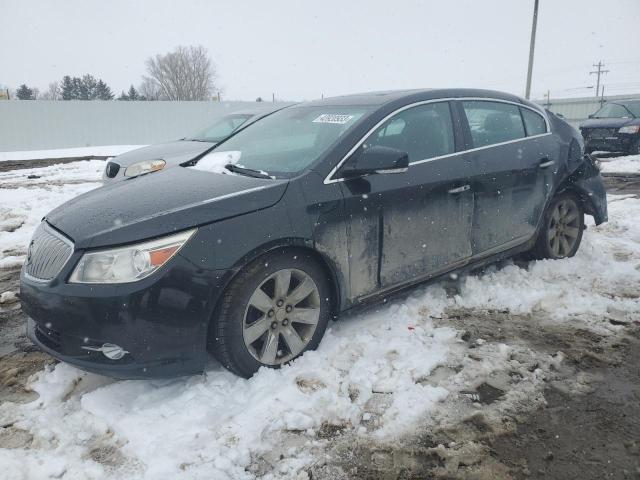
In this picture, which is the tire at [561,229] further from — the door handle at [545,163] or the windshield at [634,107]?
the windshield at [634,107]

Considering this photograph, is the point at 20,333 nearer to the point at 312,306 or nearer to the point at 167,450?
the point at 167,450

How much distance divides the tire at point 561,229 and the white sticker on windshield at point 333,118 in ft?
7.41

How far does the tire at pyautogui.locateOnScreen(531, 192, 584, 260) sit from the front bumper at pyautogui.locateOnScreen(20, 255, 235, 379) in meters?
3.29

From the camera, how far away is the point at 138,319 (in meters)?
2.48

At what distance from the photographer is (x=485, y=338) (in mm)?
3410

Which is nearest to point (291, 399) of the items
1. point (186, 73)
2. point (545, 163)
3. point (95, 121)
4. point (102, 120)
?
point (545, 163)

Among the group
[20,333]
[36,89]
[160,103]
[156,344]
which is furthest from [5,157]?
[36,89]

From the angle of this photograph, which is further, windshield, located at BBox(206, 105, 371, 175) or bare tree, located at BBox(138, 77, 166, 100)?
bare tree, located at BBox(138, 77, 166, 100)

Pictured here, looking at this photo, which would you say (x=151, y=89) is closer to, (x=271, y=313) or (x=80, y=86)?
(x=80, y=86)

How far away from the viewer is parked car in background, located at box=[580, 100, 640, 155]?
13.1 m

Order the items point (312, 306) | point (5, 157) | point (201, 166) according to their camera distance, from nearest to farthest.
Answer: point (312, 306) → point (201, 166) → point (5, 157)

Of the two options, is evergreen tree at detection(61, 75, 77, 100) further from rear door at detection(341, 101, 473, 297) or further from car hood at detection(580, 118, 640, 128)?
rear door at detection(341, 101, 473, 297)

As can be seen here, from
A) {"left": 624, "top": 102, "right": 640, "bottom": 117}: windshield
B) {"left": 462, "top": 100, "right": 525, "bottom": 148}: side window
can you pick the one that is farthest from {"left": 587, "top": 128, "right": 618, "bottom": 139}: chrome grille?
{"left": 462, "top": 100, "right": 525, "bottom": 148}: side window

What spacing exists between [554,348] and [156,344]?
2.51 meters
